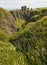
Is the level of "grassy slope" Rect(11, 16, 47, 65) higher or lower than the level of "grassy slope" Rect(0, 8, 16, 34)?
higher

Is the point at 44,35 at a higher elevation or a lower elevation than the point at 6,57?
lower

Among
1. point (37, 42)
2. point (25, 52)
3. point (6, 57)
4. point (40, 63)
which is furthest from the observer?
point (37, 42)

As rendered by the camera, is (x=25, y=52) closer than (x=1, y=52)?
No

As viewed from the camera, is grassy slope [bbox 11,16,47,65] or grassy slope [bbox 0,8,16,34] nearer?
grassy slope [bbox 11,16,47,65]

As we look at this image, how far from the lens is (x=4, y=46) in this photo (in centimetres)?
4238

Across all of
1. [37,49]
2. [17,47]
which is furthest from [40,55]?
[17,47]

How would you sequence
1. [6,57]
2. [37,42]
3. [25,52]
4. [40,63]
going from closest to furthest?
[6,57]
[40,63]
[25,52]
[37,42]

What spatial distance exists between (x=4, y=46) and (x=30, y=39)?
6.31m

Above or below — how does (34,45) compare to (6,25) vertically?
above

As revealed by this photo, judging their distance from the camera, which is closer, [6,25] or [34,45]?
[34,45]

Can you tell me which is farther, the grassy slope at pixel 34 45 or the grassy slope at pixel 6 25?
the grassy slope at pixel 6 25

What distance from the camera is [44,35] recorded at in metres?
48.2

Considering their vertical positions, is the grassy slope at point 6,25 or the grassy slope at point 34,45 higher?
the grassy slope at point 34,45

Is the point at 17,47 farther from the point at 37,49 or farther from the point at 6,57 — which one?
the point at 6,57
